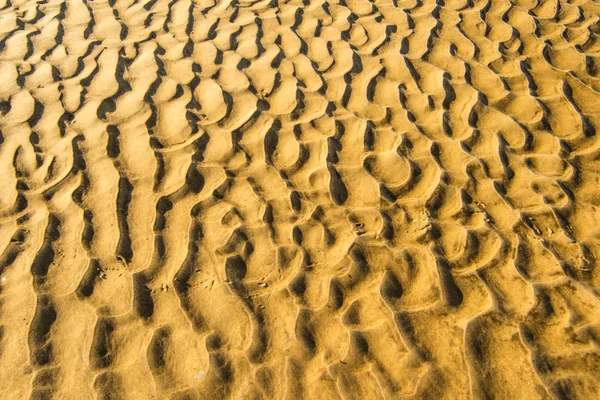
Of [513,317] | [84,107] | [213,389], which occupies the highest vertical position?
[84,107]

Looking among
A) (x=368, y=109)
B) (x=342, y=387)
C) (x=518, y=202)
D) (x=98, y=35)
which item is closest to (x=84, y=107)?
(x=98, y=35)

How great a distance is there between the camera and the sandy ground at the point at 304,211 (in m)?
2.42

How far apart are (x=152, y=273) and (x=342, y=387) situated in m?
1.23

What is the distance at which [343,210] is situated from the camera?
10.2 ft

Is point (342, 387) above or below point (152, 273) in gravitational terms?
below

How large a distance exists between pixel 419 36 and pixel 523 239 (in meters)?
2.57

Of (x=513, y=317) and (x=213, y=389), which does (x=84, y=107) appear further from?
(x=513, y=317)

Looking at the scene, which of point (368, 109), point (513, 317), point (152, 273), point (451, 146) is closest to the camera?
point (513, 317)

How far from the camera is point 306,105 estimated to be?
3.93 metres

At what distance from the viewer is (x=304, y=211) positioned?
311cm

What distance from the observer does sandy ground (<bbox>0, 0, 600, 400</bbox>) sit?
7.95 ft

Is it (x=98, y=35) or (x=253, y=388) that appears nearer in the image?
(x=253, y=388)

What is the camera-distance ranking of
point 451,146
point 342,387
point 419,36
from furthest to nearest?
point 419,36, point 451,146, point 342,387

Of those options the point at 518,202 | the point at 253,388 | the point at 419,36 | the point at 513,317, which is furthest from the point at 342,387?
the point at 419,36
